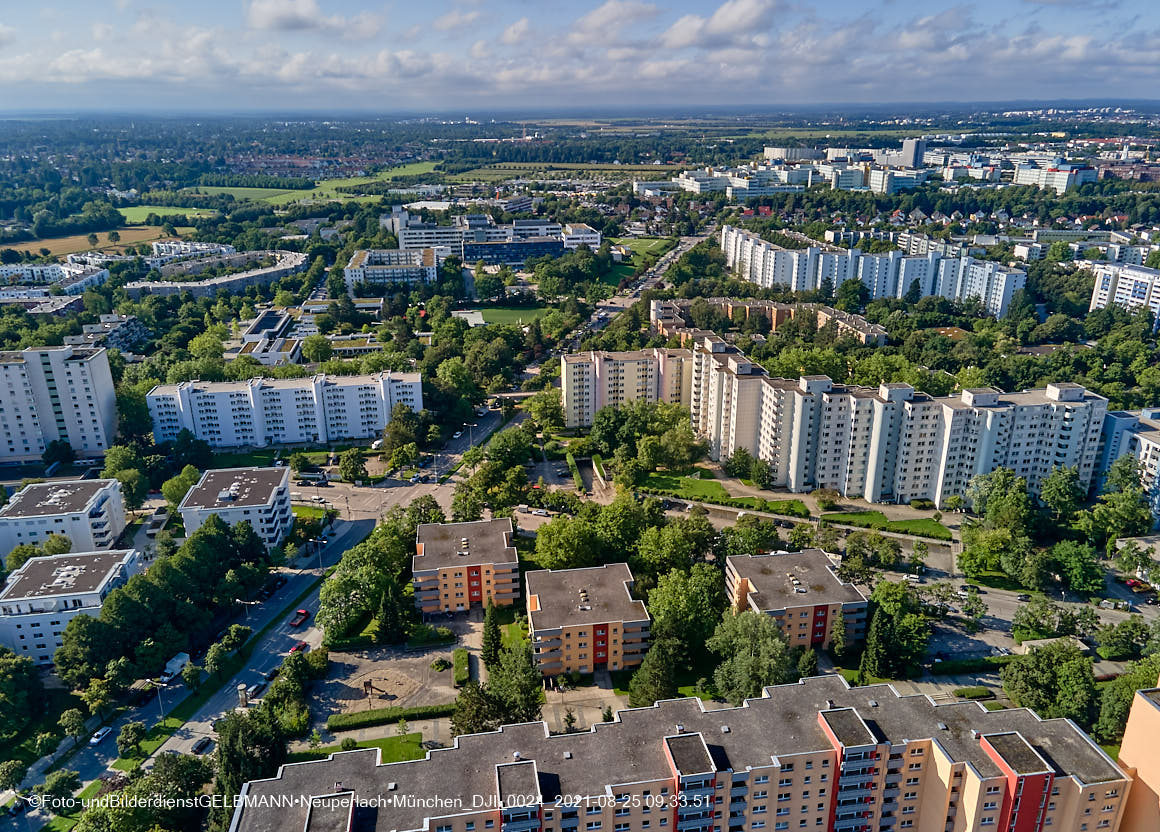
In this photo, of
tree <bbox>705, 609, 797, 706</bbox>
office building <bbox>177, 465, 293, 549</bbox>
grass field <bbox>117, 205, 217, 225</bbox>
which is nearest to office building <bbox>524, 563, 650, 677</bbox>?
tree <bbox>705, 609, 797, 706</bbox>

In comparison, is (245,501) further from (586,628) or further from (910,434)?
(910,434)

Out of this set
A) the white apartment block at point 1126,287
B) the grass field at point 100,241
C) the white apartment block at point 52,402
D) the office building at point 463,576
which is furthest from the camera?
the grass field at point 100,241

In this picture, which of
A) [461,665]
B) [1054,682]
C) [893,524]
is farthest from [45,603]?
[893,524]

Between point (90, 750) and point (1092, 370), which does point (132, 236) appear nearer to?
point (90, 750)

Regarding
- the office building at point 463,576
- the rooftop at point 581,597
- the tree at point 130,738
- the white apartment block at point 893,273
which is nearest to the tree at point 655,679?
the rooftop at point 581,597

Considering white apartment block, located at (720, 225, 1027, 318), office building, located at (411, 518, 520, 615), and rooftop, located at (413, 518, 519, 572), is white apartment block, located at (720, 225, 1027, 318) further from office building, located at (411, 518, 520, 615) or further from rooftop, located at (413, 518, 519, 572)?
office building, located at (411, 518, 520, 615)

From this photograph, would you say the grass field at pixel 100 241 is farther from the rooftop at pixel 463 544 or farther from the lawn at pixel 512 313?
the rooftop at pixel 463 544

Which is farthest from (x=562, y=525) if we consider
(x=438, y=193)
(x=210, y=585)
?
(x=438, y=193)
